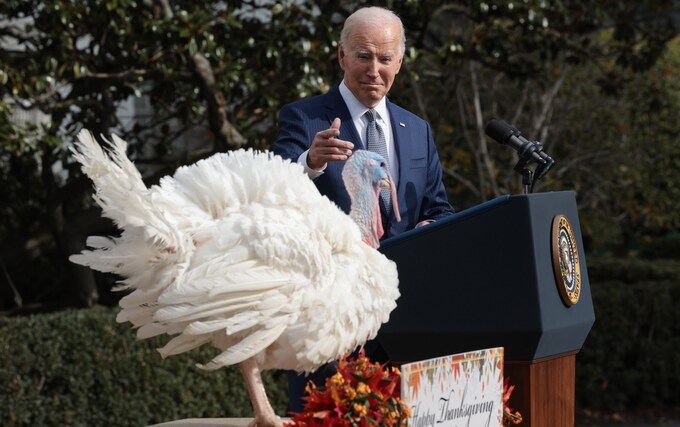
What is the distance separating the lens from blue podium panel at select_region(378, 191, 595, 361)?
3.01 meters

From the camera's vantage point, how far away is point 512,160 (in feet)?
34.4

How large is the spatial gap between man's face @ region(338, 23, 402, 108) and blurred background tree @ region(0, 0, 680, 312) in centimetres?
312

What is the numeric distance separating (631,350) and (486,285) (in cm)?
651

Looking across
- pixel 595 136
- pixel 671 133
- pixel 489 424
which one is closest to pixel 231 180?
pixel 489 424

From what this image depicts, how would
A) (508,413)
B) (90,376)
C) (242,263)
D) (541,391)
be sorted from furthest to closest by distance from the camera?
(90,376), (541,391), (508,413), (242,263)

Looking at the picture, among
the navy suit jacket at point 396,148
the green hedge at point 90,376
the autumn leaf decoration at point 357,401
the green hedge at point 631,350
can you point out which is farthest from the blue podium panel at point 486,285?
the green hedge at point 631,350

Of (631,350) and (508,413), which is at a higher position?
(508,413)

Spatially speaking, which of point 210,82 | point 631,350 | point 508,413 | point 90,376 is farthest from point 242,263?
point 631,350

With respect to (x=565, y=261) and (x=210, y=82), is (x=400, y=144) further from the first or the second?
(x=210, y=82)

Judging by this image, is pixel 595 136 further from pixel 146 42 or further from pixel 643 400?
pixel 146 42

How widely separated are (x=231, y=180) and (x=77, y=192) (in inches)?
216

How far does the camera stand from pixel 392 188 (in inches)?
132

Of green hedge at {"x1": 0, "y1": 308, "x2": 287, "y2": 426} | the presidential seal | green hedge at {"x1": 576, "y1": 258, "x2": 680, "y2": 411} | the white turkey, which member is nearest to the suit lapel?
the presidential seal

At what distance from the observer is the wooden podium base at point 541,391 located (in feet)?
10.2
